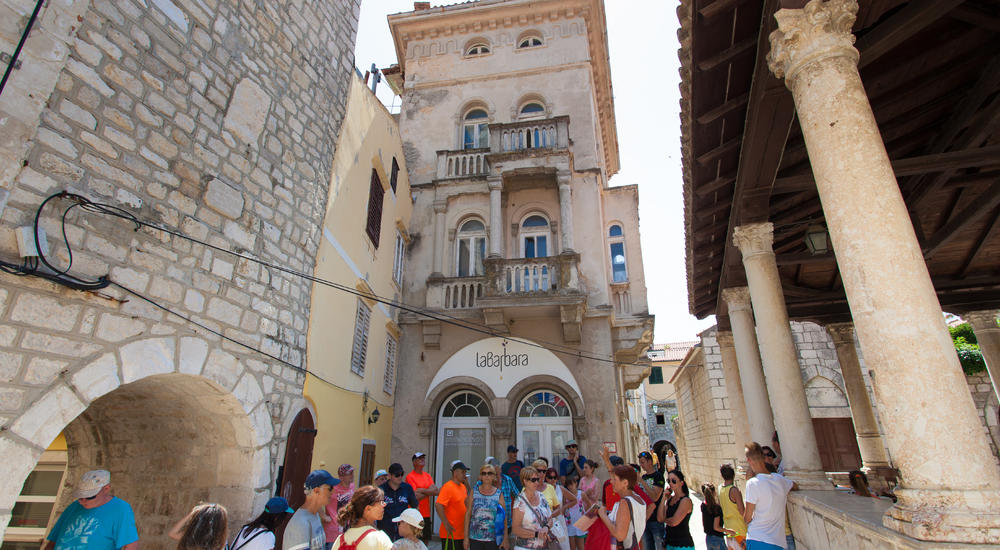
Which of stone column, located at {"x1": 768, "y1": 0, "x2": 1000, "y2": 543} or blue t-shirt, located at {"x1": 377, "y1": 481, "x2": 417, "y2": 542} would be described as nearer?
stone column, located at {"x1": 768, "y1": 0, "x2": 1000, "y2": 543}

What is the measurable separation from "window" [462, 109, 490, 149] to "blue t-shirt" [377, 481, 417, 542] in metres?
A: 10.5

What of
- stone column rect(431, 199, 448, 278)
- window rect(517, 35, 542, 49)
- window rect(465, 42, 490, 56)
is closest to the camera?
stone column rect(431, 199, 448, 278)

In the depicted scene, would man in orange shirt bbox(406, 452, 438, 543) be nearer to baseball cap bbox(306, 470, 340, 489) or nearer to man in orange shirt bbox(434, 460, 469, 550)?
man in orange shirt bbox(434, 460, 469, 550)

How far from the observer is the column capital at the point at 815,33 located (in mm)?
3570

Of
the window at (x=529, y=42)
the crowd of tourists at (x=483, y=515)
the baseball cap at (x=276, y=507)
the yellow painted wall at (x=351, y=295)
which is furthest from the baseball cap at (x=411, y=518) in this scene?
the window at (x=529, y=42)

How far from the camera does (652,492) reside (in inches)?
214

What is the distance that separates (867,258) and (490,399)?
905 centimetres

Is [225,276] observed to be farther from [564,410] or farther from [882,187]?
[564,410]

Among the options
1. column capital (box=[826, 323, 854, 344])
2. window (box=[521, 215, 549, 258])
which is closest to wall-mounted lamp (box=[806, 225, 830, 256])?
column capital (box=[826, 323, 854, 344])

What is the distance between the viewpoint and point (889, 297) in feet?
9.86

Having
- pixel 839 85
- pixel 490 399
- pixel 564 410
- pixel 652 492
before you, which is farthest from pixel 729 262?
pixel 490 399

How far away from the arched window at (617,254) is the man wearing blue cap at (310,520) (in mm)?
10110

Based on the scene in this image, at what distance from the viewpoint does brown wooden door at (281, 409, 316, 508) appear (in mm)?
5914

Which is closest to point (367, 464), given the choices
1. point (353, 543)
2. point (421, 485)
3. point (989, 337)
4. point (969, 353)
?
point (421, 485)
